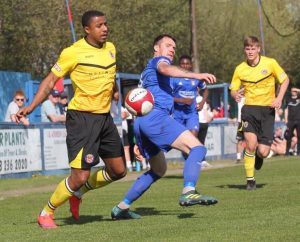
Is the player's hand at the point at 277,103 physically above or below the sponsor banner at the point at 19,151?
above

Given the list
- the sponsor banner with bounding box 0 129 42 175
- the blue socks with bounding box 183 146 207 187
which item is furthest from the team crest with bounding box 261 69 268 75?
the sponsor banner with bounding box 0 129 42 175

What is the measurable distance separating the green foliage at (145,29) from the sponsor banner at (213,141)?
290 inches

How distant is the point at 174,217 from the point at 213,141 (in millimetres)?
16812

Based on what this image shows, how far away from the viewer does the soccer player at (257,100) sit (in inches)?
493

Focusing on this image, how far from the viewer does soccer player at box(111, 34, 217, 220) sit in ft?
28.0

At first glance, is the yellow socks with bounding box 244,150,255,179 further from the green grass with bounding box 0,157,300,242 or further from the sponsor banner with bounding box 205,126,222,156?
the sponsor banner with bounding box 205,126,222,156

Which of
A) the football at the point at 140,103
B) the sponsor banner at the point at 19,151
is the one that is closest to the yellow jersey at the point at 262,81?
the football at the point at 140,103

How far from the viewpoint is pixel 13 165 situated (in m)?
17.6

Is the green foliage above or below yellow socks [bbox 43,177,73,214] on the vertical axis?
above

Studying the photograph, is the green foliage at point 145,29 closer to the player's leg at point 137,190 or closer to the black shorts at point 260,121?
the black shorts at point 260,121

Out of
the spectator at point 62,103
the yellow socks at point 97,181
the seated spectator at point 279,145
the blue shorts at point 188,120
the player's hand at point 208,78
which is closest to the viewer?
the player's hand at point 208,78

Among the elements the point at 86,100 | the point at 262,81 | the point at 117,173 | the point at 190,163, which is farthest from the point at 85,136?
the point at 262,81

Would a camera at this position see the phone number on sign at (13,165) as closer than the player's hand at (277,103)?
No

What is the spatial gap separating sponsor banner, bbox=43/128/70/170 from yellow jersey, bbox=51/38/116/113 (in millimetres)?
10358
